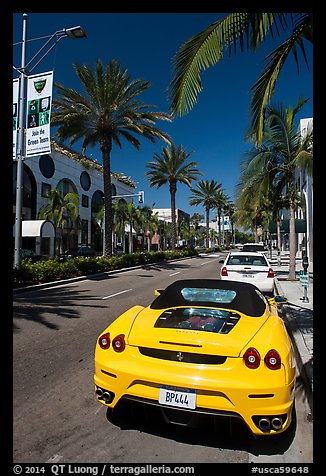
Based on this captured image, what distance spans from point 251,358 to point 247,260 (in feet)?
27.7

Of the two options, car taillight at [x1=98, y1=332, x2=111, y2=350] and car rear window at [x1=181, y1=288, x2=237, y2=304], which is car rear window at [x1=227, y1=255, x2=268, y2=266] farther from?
car taillight at [x1=98, y1=332, x2=111, y2=350]

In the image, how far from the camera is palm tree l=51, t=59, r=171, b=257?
766 inches

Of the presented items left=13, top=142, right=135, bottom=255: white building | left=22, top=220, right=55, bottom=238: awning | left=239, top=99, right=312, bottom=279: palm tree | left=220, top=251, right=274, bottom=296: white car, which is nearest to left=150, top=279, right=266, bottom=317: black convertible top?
left=220, top=251, right=274, bottom=296: white car

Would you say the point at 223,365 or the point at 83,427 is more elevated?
the point at 223,365

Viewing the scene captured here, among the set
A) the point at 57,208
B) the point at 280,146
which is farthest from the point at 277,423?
the point at 57,208

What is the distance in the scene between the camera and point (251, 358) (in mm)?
2830

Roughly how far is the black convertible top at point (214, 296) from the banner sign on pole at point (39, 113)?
35.3 feet

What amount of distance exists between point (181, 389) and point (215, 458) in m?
0.64
